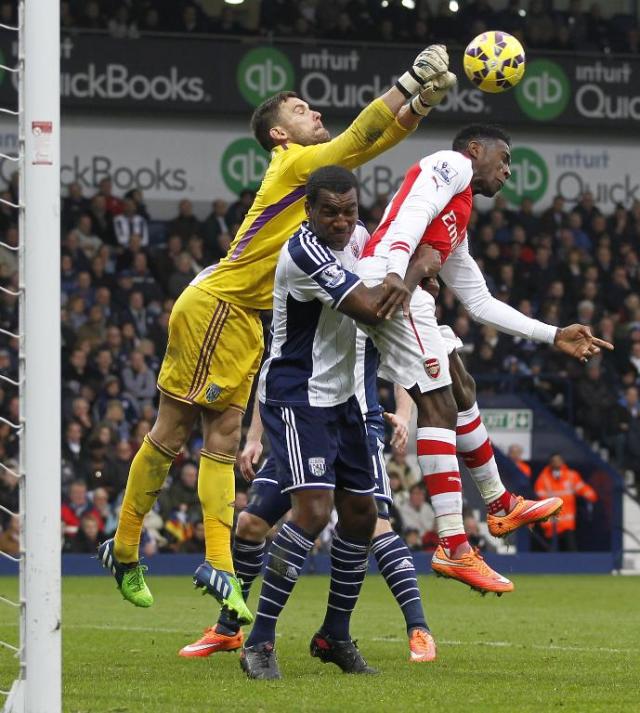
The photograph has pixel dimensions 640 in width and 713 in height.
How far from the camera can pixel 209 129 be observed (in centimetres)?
2486

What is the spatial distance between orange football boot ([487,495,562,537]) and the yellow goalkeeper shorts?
146 centimetres

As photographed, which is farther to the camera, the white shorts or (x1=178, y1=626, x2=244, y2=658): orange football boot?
(x1=178, y1=626, x2=244, y2=658): orange football boot

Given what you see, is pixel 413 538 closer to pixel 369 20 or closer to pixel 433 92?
pixel 369 20

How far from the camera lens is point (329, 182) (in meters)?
6.57

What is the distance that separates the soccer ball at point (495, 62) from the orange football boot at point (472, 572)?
245cm

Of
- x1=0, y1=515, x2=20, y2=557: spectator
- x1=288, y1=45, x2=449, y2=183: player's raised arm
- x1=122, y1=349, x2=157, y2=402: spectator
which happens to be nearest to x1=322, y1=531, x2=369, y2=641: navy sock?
x1=288, y1=45, x2=449, y2=183: player's raised arm

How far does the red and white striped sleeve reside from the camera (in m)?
7.13

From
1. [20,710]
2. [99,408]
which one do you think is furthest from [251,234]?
[99,408]

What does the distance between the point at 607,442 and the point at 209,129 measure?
27.4 feet

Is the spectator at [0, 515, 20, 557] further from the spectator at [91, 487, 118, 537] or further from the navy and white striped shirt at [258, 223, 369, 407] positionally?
the navy and white striped shirt at [258, 223, 369, 407]

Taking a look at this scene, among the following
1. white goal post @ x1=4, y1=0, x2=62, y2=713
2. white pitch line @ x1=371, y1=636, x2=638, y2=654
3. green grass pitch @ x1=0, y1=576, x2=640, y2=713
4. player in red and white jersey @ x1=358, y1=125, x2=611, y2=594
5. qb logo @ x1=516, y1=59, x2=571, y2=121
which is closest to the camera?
white goal post @ x1=4, y1=0, x2=62, y2=713

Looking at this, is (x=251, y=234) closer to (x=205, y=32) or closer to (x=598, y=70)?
(x=205, y=32)

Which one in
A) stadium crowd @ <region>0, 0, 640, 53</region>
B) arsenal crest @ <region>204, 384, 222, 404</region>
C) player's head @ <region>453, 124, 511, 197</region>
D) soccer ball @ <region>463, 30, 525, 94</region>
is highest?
stadium crowd @ <region>0, 0, 640, 53</region>

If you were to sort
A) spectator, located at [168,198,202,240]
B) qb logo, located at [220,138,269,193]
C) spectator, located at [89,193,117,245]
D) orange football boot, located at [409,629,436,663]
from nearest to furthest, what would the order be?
orange football boot, located at [409,629,436,663] < spectator, located at [89,193,117,245] < spectator, located at [168,198,202,240] < qb logo, located at [220,138,269,193]
